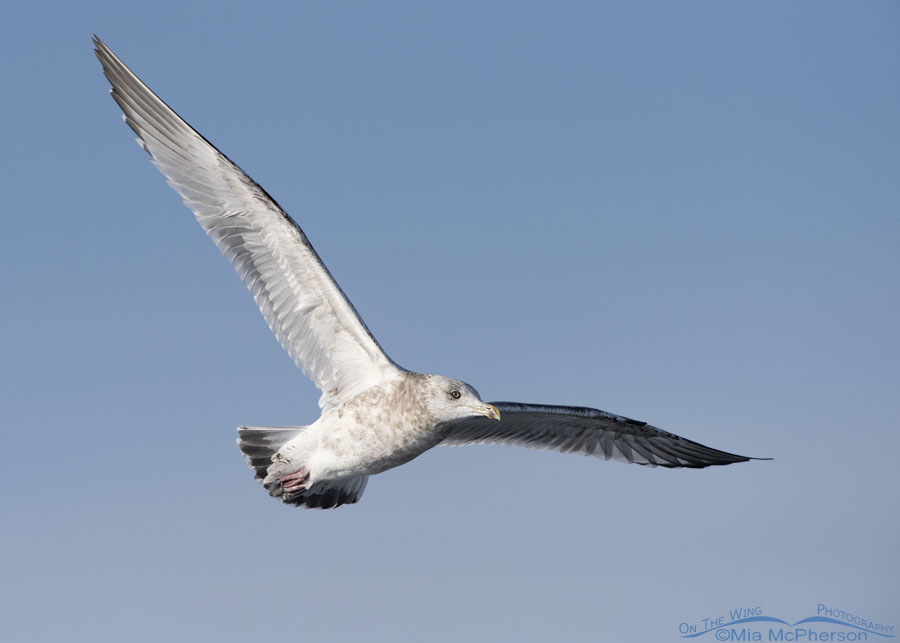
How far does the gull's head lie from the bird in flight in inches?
0.5

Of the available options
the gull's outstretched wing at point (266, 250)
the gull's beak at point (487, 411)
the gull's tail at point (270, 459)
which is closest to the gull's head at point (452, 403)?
the gull's beak at point (487, 411)

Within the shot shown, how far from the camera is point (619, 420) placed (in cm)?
1609

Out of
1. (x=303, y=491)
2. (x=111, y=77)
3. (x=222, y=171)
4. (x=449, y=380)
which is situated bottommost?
(x=303, y=491)

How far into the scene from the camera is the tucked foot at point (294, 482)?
14.6m

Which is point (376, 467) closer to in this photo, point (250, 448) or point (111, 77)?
point (250, 448)

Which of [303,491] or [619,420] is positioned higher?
[619,420]

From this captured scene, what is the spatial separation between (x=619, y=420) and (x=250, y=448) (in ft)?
17.7

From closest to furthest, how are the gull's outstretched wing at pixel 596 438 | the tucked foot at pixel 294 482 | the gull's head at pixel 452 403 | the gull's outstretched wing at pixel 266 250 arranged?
the gull's head at pixel 452 403, the gull's outstretched wing at pixel 266 250, the tucked foot at pixel 294 482, the gull's outstretched wing at pixel 596 438

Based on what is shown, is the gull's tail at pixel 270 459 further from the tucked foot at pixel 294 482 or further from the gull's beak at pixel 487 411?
the gull's beak at pixel 487 411

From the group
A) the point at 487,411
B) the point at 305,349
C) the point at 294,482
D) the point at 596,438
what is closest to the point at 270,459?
the point at 294,482

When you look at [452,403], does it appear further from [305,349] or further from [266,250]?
[266,250]

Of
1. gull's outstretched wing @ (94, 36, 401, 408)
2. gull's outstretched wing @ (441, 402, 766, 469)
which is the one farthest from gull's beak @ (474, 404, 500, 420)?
gull's outstretched wing @ (441, 402, 766, 469)

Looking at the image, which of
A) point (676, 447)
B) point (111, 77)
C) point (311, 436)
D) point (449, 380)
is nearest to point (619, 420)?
point (676, 447)

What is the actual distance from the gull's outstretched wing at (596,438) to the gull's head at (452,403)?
2.28 metres
